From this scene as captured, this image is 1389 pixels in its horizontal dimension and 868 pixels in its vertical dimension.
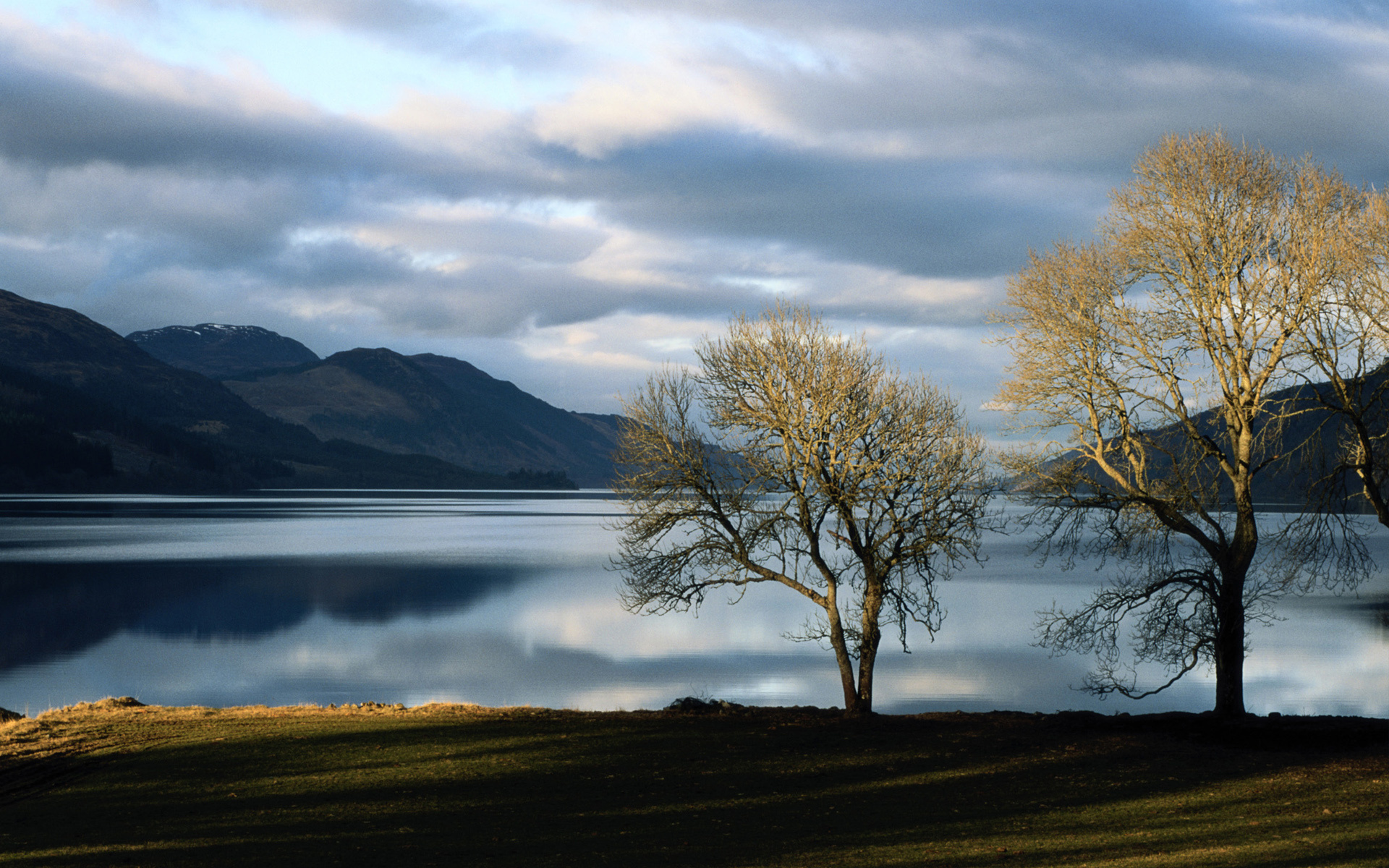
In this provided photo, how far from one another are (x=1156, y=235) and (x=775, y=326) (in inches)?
326

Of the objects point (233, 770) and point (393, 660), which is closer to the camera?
point (233, 770)

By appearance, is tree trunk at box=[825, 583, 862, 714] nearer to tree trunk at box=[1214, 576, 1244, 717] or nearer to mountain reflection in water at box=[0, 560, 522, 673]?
tree trunk at box=[1214, 576, 1244, 717]

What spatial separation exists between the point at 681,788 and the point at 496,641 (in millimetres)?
31905

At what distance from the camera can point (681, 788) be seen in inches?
616

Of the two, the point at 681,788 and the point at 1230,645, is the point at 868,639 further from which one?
the point at 681,788

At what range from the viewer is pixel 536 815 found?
14000mm

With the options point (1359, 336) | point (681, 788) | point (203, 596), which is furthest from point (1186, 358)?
point (203, 596)

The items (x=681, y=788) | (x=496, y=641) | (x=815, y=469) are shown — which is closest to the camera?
(x=681, y=788)

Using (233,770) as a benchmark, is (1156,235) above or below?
above

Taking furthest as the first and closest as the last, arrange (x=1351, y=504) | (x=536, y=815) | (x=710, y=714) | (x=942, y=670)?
1. (x=942, y=670)
2. (x=1351, y=504)
3. (x=710, y=714)
4. (x=536, y=815)

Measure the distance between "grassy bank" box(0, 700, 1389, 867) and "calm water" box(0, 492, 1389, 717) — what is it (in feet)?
41.4

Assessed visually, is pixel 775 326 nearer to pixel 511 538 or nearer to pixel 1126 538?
pixel 1126 538

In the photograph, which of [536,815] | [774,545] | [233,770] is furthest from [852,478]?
[774,545]

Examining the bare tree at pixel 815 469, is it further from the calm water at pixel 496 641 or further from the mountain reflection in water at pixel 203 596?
the mountain reflection in water at pixel 203 596
